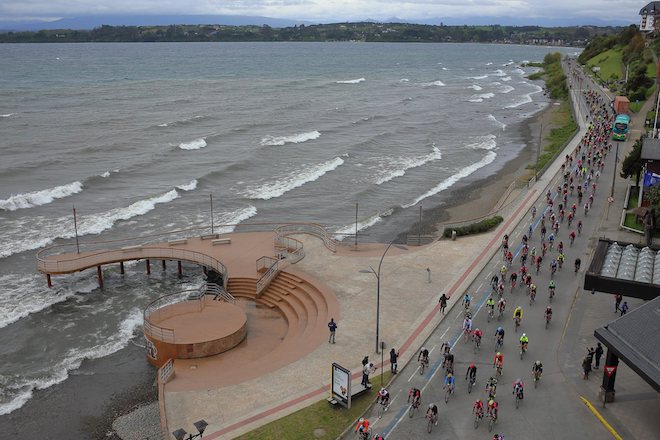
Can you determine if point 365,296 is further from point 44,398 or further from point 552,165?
point 552,165

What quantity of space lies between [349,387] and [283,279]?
1204 centimetres

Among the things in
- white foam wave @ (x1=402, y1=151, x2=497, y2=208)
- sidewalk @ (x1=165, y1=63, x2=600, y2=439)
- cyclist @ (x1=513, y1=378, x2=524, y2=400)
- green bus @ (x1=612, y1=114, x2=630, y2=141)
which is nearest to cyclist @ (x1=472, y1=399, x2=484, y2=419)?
cyclist @ (x1=513, y1=378, x2=524, y2=400)

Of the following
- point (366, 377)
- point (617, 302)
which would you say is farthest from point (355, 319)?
point (617, 302)

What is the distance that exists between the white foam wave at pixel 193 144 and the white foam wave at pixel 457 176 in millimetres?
27437

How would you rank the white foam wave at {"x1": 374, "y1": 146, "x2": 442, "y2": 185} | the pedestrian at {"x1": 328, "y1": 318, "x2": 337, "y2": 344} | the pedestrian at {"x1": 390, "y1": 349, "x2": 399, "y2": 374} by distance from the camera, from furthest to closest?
the white foam wave at {"x1": 374, "y1": 146, "x2": 442, "y2": 185} → the pedestrian at {"x1": 328, "y1": 318, "x2": 337, "y2": 344} → the pedestrian at {"x1": 390, "y1": 349, "x2": 399, "y2": 374}

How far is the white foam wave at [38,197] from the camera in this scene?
4842 centimetres

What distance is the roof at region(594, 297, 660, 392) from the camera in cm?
1790

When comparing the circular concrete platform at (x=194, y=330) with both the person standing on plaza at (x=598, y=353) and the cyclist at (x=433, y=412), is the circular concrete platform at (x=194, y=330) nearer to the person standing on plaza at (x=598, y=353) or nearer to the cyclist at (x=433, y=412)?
the cyclist at (x=433, y=412)

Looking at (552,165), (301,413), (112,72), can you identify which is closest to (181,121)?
(552,165)

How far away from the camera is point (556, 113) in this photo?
9519 cm

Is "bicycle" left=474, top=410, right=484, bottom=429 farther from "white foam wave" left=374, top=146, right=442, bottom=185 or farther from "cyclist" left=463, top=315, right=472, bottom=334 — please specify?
"white foam wave" left=374, top=146, right=442, bottom=185

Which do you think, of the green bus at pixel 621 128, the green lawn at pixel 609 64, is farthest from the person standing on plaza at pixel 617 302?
the green lawn at pixel 609 64

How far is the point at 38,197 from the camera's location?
50.2 m

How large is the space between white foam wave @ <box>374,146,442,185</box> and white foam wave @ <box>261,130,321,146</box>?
1296 cm
